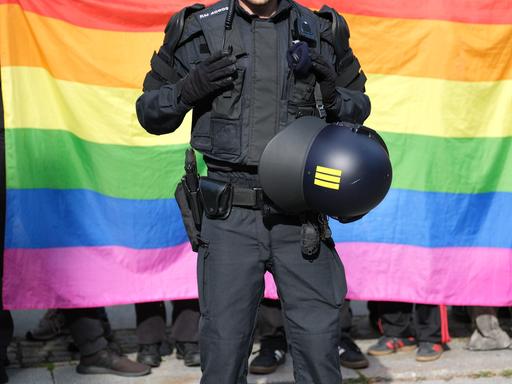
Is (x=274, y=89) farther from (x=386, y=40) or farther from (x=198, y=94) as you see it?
(x=386, y=40)

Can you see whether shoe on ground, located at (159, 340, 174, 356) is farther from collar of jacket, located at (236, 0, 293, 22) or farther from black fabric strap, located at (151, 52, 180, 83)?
collar of jacket, located at (236, 0, 293, 22)

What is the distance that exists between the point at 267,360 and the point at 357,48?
1759mm

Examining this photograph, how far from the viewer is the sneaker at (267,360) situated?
5.07m

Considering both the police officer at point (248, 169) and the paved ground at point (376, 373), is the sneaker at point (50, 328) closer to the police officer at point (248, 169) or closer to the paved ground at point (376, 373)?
the paved ground at point (376, 373)

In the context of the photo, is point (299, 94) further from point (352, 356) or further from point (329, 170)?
point (352, 356)

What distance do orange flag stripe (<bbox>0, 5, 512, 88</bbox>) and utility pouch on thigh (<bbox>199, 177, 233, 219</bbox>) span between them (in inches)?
68.1

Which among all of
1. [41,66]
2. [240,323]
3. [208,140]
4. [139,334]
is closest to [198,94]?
[208,140]

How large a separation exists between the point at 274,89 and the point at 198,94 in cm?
28

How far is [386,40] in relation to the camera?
525cm

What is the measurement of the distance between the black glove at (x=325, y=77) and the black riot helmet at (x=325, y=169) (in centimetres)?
15

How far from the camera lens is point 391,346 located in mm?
5398

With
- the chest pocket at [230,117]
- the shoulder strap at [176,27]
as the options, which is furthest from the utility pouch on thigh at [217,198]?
the shoulder strap at [176,27]

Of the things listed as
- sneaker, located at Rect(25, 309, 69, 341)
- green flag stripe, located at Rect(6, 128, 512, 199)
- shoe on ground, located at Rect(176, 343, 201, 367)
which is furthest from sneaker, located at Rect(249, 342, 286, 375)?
sneaker, located at Rect(25, 309, 69, 341)

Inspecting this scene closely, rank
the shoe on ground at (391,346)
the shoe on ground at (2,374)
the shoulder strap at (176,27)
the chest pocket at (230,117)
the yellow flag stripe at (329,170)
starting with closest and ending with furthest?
the yellow flag stripe at (329,170), the chest pocket at (230,117), the shoulder strap at (176,27), the shoe on ground at (2,374), the shoe on ground at (391,346)
